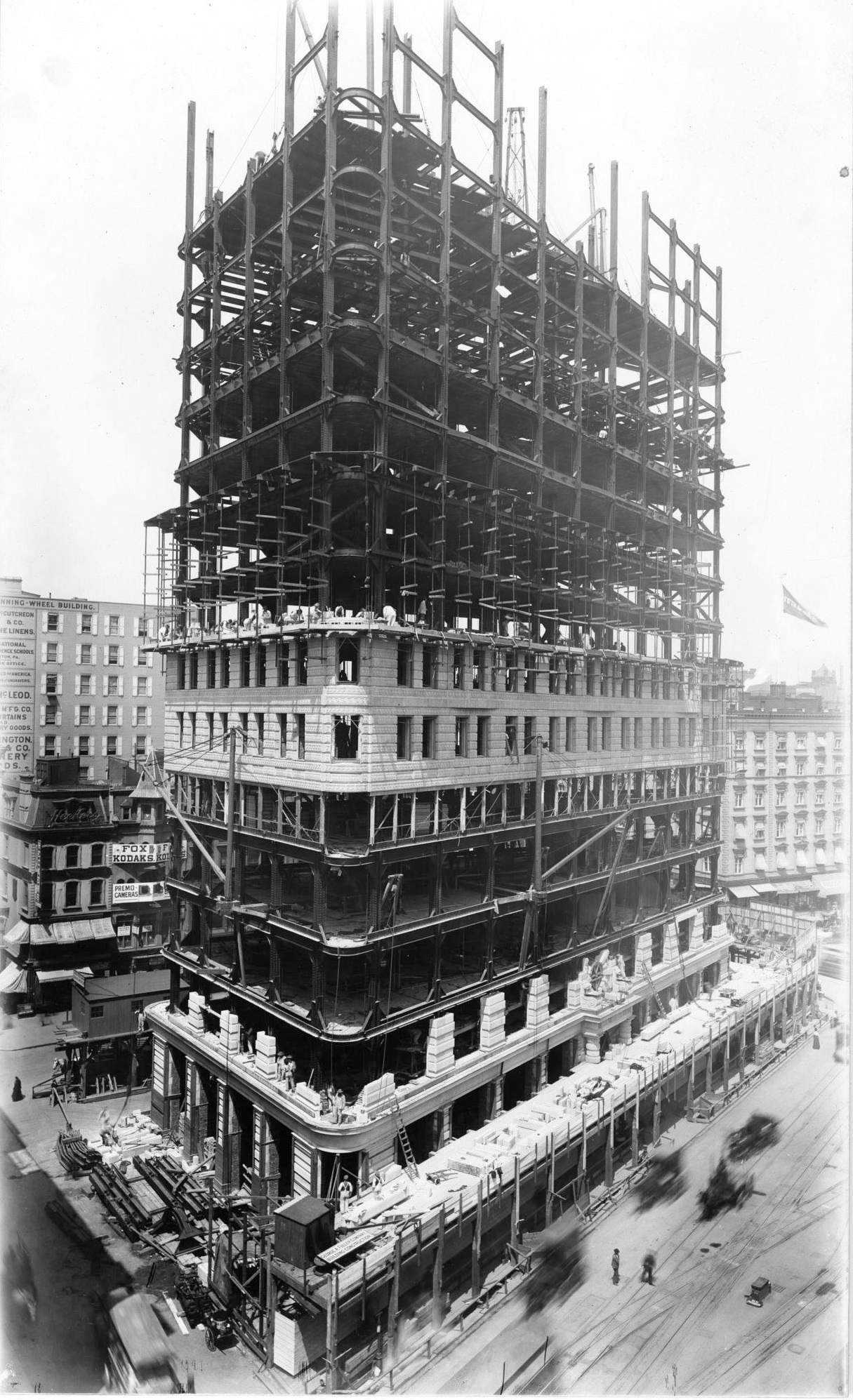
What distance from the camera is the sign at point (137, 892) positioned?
210ft

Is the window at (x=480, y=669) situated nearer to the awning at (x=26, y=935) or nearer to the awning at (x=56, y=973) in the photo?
the awning at (x=56, y=973)

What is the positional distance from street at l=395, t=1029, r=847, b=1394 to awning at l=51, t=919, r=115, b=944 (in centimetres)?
4043

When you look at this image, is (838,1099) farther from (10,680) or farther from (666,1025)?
(10,680)

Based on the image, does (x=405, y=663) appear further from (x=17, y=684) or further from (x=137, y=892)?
(x=137, y=892)

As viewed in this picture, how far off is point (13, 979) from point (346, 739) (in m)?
35.4

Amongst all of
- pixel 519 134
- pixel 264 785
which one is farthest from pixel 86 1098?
pixel 519 134

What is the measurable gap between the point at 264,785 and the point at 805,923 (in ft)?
196

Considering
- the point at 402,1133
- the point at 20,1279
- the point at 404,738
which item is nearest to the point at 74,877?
the point at 20,1279

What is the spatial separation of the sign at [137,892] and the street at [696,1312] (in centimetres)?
3815

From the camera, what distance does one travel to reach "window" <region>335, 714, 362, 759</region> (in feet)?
135

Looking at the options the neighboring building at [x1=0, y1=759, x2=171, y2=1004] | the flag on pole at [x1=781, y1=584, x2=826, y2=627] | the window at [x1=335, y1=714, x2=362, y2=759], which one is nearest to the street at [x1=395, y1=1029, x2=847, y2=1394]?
the flag on pole at [x1=781, y1=584, x2=826, y2=627]

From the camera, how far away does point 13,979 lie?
201 feet

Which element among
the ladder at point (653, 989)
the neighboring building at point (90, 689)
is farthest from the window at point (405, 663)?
the ladder at point (653, 989)

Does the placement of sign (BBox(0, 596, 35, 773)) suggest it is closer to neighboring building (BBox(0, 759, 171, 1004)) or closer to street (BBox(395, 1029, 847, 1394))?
neighboring building (BBox(0, 759, 171, 1004))
